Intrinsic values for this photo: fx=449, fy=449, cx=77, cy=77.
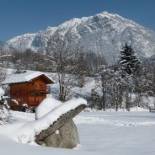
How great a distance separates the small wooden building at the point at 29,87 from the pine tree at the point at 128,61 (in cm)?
2597

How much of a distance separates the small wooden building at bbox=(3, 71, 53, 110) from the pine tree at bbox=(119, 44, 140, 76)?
25974 mm

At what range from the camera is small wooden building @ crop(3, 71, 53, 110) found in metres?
54.8

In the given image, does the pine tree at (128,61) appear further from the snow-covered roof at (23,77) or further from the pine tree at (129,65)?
the snow-covered roof at (23,77)

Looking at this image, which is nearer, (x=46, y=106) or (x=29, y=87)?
(x=46, y=106)

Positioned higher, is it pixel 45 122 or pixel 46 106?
pixel 46 106

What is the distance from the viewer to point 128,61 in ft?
269

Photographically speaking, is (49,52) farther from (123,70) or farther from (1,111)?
(1,111)

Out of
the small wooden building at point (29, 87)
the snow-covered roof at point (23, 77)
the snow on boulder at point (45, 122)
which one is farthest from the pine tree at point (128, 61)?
the snow on boulder at point (45, 122)

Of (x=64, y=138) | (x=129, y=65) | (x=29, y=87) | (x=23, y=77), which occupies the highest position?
(x=129, y=65)

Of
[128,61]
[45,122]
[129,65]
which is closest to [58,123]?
[45,122]

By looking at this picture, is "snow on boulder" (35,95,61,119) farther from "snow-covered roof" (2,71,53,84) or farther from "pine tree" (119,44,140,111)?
"pine tree" (119,44,140,111)

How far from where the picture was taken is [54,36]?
195 feet

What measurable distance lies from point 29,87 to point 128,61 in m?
31.2

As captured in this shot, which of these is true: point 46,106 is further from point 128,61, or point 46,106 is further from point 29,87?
point 128,61
